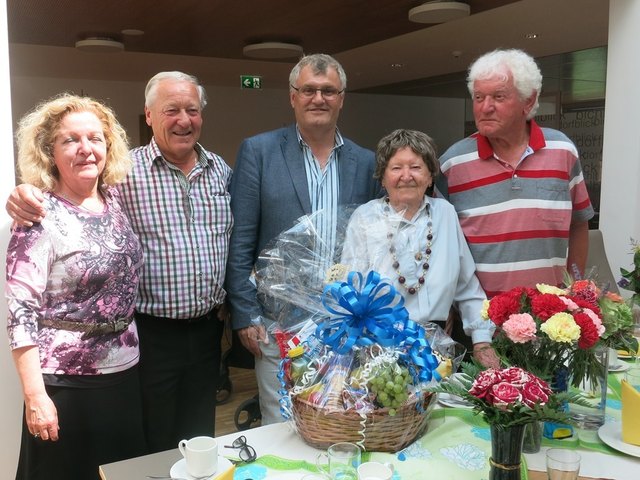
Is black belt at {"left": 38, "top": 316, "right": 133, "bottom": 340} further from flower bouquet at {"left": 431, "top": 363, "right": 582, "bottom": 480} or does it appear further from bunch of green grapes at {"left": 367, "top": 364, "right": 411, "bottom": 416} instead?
flower bouquet at {"left": 431, "top": 363, "right": 582, "bottom": 480}

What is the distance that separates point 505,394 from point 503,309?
0.94 feet

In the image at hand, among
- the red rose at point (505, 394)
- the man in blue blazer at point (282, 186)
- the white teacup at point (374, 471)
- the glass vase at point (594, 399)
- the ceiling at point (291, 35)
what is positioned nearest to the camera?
the red rose at point (505, 394)

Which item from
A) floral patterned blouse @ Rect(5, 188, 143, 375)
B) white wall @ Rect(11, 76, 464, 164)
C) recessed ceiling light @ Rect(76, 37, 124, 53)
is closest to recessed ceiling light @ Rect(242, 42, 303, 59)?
recessed ceiling light @ Rect(76, 37, 124, 53)

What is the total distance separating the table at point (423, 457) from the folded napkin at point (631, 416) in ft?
0.19

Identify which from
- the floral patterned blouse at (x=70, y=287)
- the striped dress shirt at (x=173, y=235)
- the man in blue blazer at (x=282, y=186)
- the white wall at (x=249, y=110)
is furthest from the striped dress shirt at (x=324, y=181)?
the white wall at (x=249, y=110)

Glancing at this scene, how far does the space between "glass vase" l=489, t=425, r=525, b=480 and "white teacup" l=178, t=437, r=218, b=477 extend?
25.2 inches

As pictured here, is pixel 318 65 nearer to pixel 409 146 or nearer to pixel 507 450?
pixel 409 146

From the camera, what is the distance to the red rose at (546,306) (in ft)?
4.62

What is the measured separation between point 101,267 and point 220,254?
532 millimetres

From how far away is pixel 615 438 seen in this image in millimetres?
1571

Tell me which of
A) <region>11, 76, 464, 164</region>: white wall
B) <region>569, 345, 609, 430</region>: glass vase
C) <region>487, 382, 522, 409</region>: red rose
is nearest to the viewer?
<region>487, 382, 522, 409</region>: red rose

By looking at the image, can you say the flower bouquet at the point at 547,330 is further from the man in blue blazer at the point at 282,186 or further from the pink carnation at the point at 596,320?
the man in blue blazer at the point at 282,186

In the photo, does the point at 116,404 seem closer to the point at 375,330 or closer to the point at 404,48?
the point at 375,330

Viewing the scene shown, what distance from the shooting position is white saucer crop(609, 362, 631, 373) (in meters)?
2.10
